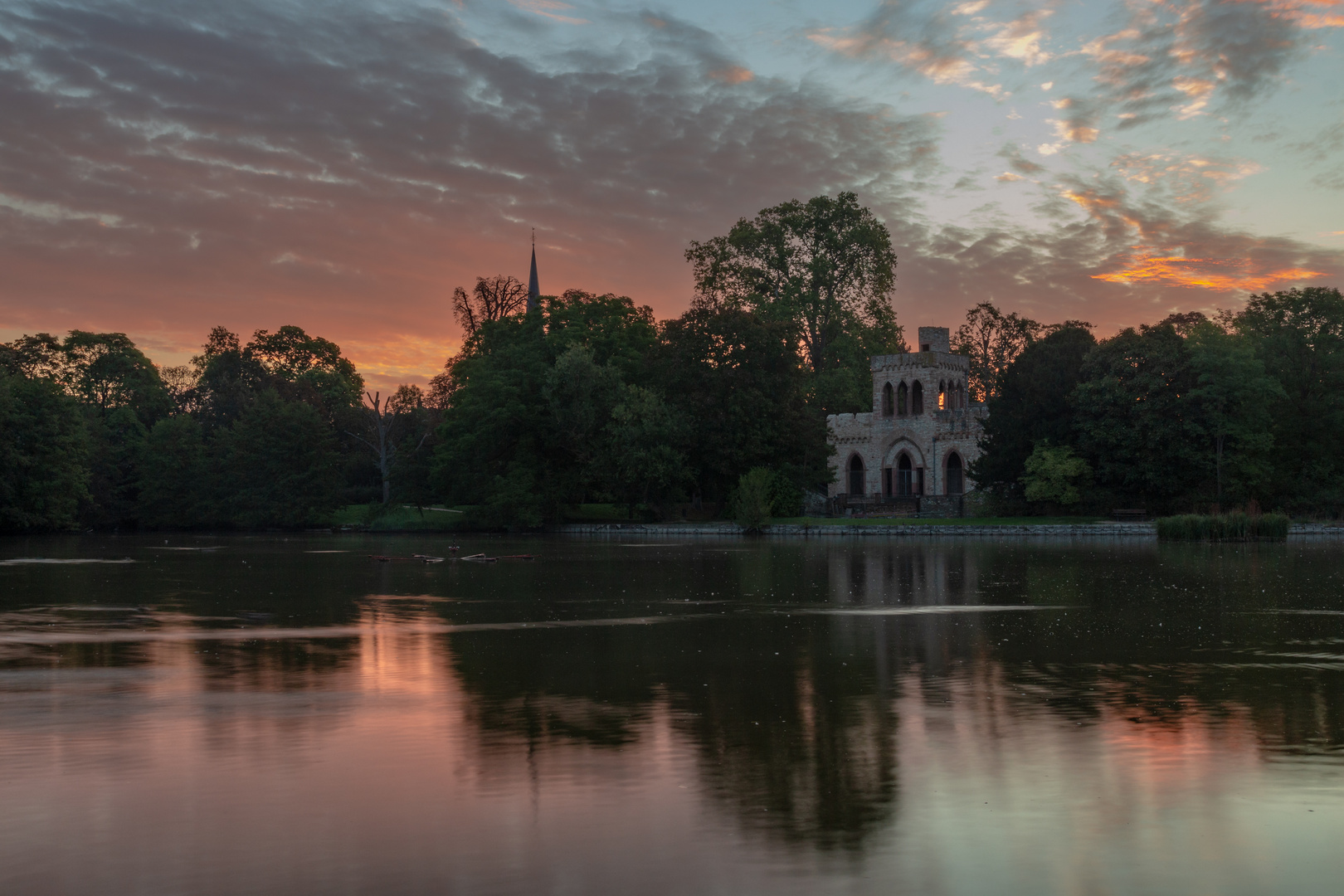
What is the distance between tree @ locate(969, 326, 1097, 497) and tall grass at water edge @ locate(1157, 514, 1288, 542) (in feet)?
43.0

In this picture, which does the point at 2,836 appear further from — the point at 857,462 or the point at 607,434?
the point at 857,462

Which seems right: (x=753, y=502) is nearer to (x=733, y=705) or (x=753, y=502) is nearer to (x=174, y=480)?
(x=174, y=480)

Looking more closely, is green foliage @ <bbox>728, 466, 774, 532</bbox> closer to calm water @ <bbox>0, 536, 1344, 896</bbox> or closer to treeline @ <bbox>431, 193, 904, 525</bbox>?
treeline @ <bbox>431, 193, 904, 525</bbox>

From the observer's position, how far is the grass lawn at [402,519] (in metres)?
73.8

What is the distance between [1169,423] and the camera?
57.2 meters

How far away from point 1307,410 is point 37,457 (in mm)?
70274

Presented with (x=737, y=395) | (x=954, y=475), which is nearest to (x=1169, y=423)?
(x=954, y=475)

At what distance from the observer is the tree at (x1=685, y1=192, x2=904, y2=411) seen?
86.8 metres

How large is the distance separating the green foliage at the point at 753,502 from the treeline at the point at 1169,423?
520 inches

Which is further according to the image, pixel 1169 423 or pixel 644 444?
pixel 644 444

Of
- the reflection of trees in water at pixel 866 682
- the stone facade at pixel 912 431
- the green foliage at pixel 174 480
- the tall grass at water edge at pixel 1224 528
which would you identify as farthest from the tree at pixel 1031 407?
the green foliage at pixel 174 480

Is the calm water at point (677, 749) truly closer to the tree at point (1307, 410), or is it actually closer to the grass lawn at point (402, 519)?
the tree at point (1307, 410)

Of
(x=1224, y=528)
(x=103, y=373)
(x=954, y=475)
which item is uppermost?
(x=103, y=373)

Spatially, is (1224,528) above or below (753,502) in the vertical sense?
below
